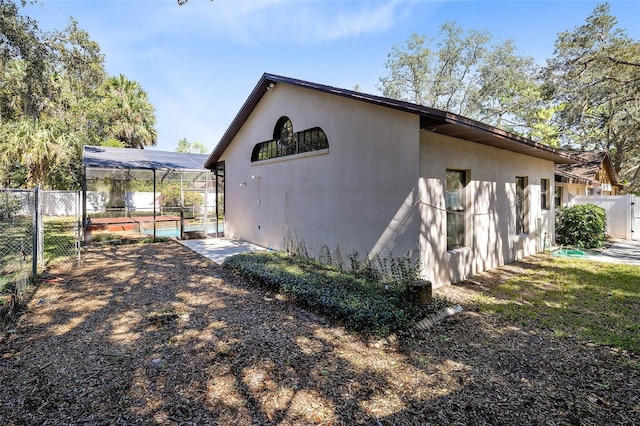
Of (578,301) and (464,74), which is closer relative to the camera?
(578,301)

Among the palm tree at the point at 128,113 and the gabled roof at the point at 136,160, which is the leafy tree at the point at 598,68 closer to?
the gabled roof at the point at 136,160

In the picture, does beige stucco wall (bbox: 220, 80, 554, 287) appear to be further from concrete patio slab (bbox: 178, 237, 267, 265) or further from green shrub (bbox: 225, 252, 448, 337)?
green shrub (bbox: 225, 252, 448, 337)

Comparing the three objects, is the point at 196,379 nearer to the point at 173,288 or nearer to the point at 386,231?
the point at 173,288

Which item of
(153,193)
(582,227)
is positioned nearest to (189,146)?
(153,193)

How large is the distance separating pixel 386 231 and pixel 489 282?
9.01ft

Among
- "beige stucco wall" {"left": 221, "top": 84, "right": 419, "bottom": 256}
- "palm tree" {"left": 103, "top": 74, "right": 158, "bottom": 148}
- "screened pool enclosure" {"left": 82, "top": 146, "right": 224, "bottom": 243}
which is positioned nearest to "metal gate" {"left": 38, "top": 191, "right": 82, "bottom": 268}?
"screened pool enclosure" {"left": 82, "top": 146, "right": 224, "bottom": 243}

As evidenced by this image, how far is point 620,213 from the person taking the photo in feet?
44.2

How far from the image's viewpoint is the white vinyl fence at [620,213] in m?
13.2

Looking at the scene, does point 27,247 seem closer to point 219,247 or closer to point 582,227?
point 219,247

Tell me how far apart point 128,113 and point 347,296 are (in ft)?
86.6

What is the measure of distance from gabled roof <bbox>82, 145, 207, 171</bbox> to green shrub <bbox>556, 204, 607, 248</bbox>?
15.2 meters

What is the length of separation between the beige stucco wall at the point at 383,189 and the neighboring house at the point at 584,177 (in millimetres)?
3292

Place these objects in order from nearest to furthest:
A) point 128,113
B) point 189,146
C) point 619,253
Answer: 1. point 619,253
2. point 128,113
3. point 189,146

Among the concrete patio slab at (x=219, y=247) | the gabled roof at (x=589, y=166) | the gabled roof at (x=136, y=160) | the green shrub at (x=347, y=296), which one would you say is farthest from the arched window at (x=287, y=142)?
the gabled roof at (x=589, y=166)
